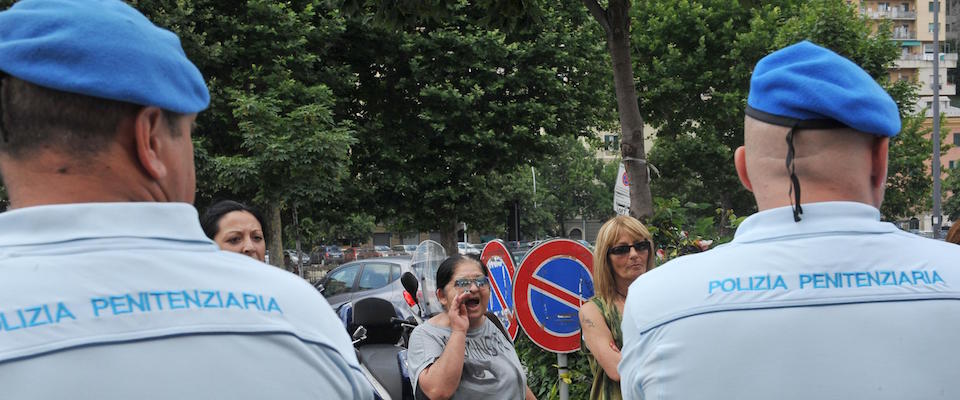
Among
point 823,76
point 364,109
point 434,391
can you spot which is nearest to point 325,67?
point 364,109

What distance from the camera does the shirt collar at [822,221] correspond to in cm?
168

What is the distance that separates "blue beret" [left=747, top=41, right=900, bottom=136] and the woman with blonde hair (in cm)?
233

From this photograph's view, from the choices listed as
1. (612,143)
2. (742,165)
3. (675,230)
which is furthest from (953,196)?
(742,165)

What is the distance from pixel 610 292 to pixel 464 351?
82cm

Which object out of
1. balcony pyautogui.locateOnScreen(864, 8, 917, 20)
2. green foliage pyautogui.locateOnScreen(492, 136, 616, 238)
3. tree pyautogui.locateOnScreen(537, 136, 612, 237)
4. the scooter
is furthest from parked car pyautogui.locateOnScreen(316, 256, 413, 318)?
balcony pyautogui.locateOnScreen(864, 8, 917, 20)

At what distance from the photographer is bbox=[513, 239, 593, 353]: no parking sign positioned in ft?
18.8

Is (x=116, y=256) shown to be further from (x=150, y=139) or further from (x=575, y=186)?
(x=575, y=186)

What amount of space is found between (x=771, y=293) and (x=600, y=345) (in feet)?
8.22

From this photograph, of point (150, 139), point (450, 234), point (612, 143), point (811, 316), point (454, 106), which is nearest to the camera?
point (150, 139)

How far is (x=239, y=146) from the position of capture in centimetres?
2059

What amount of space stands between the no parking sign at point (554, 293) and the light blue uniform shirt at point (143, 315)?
440cm

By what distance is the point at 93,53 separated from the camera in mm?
1277

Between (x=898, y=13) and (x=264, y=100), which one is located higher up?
(x=898, y=13)

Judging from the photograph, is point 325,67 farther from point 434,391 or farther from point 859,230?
point 859,230
